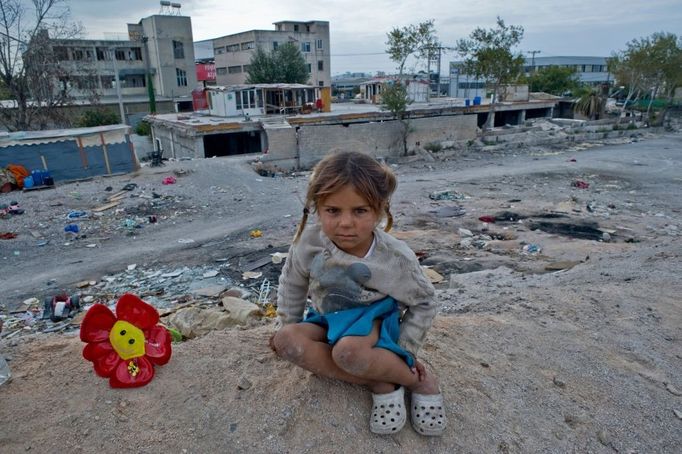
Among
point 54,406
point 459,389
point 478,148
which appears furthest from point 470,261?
point 478,148

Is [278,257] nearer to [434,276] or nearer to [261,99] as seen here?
[434,276]

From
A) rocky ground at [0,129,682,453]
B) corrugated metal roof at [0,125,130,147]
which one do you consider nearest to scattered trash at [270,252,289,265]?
rocky ground at [0,129,682,453]

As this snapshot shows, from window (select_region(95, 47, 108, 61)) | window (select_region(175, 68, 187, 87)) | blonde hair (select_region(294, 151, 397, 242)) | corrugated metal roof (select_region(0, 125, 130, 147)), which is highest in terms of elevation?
window (select_region(95, 47, 108, 61))

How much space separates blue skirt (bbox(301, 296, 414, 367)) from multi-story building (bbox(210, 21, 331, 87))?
46441mm

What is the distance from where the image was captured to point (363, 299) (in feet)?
5.83

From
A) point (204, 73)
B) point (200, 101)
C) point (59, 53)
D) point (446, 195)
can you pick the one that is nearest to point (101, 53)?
point (204, 73)

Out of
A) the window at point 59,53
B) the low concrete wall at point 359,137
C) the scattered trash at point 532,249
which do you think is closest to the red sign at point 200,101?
the window at point 59,53

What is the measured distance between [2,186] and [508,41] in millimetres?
22640

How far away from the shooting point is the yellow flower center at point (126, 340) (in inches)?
79.0

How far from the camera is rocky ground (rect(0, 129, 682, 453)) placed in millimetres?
1791

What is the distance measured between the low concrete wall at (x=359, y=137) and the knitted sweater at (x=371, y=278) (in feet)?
47.0

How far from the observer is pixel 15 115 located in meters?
21.8

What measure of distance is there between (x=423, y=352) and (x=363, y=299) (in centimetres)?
74

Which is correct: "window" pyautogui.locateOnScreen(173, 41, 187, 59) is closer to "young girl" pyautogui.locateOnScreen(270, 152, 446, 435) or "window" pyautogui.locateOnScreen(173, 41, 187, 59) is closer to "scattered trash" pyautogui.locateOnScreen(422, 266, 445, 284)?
"scattered trash" pyautogui.locateOnScreen(422, 266, 445, 284)
